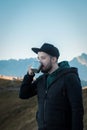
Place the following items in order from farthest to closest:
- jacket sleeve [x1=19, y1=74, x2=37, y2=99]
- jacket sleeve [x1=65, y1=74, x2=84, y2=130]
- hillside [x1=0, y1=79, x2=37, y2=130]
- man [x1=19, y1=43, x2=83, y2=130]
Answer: hillside [x1=0, y1=79, x2=37, y2=130]
jacket sleeve [x1=19, y1=74, x2=37, y2=99]
man [x1=19, y1=43, x2=83, y2=130]
jacket sleeve [x1=65, y1=74, x2=84, y2=130]


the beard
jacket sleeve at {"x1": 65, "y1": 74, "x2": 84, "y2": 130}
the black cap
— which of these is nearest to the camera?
jacket sleeve at {"x1": 65, "y1": 74, "x2": 84, "y2": 130}

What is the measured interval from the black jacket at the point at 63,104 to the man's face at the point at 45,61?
0.87ft

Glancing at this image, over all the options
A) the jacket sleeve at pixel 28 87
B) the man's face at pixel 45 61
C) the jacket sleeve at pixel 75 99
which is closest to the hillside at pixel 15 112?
the jacket sleeve at pixel 28 87

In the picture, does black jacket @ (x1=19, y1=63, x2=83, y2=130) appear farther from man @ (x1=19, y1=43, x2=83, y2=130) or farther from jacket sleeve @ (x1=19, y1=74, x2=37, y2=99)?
jacket sleeve @ (x1=19, y1=74, x2=37, y2=99)

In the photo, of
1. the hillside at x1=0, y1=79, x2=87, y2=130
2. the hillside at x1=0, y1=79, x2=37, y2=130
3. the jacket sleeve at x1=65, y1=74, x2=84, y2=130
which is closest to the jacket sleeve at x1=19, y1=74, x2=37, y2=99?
the jacket sleeve at x1=65, y1=74, x2=84, y2=130

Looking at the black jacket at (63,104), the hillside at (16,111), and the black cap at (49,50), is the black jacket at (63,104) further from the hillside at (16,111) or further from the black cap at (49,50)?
the hillside at (16,111)

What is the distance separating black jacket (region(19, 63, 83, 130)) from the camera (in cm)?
671

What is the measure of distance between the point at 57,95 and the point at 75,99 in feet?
1.31

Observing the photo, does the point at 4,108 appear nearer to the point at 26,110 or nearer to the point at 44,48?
the point at 26,110

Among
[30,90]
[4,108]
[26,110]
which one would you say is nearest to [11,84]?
[4,108]

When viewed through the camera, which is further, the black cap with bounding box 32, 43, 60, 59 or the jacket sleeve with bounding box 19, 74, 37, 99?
the jacket sleeve with bounding box 19, 74, 37, 99

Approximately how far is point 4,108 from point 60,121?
3588 centimetres

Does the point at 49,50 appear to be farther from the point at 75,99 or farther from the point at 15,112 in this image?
the point at 15,112

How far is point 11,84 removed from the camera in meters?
60.2
